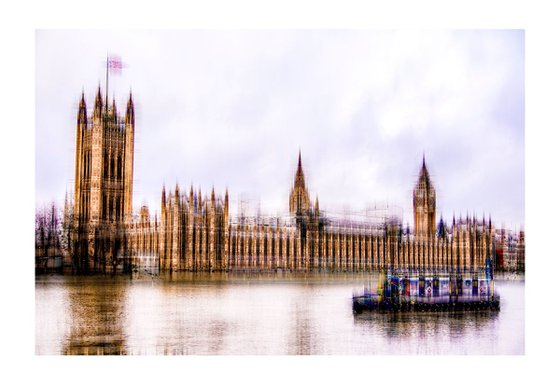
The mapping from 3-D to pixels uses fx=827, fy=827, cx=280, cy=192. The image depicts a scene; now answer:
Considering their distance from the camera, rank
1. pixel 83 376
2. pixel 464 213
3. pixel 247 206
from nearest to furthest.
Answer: pixel 83 376, pixel 464 213, pixel 247 206

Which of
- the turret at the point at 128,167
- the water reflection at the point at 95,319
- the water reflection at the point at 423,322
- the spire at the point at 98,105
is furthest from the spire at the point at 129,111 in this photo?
the water reflection at the point at 423,322

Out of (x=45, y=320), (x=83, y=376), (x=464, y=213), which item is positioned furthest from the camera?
(x=464, y=213)

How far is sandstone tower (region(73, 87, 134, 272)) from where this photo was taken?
13.7 meters

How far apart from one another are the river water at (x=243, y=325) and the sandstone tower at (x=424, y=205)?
1.85 m

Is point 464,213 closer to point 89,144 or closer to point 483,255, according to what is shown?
point 483,255

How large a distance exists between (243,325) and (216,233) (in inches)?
301

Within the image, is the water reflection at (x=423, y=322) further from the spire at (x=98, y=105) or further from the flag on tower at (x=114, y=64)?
the spire at (x=98, y=105)

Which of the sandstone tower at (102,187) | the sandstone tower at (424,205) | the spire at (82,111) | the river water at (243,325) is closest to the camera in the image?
the river water at (243,325)

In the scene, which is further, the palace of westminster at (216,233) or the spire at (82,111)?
the palace of westminster at (216,233)

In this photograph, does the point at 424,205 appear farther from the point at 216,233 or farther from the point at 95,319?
the point at 95,319

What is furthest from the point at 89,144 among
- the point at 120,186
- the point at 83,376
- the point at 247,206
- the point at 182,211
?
the point at 83,376

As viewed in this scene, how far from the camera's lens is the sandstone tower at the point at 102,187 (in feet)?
44.8
